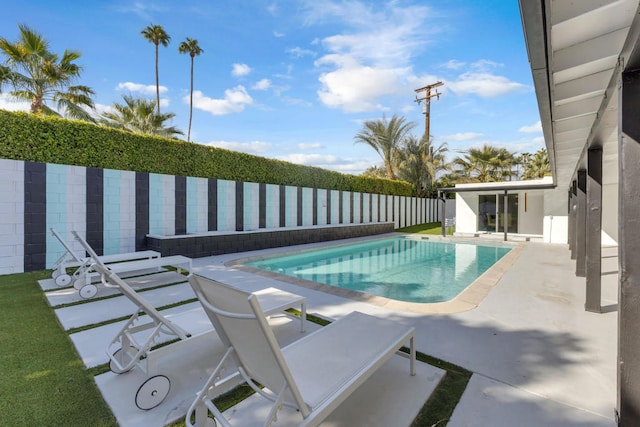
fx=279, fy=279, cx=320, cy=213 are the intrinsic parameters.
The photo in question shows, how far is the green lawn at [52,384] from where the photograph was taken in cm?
198

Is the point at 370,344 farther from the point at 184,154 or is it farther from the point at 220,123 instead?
the point at 220,123

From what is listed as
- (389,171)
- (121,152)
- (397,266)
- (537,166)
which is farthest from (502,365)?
(537,166)

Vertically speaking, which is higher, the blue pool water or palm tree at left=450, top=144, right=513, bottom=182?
palm tree at left=450, top=144, right=513, bottom=182

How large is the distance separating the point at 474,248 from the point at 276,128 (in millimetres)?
15010

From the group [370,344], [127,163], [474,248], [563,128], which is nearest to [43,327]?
[370,344]

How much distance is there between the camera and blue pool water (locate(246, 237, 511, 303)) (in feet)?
21.8

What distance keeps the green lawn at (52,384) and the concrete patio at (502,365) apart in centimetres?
9

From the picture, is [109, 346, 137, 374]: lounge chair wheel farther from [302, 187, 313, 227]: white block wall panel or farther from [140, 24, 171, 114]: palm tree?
[140, 24, 171, 114]: palm tree

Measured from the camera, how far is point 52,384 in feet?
7.68

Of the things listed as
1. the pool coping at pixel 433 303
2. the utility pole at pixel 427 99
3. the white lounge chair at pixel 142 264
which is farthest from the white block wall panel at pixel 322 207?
the utility pole at pixel 427 99

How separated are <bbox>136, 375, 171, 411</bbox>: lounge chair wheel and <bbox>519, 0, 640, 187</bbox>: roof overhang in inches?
137

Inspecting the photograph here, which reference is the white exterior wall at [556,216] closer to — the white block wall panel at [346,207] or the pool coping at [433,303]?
the pool coping at [433,303]

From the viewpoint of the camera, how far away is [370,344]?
237 cm

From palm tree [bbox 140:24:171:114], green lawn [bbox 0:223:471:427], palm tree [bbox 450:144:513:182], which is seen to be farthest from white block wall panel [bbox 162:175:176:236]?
palm tree [bbox 450:144:513:182]
